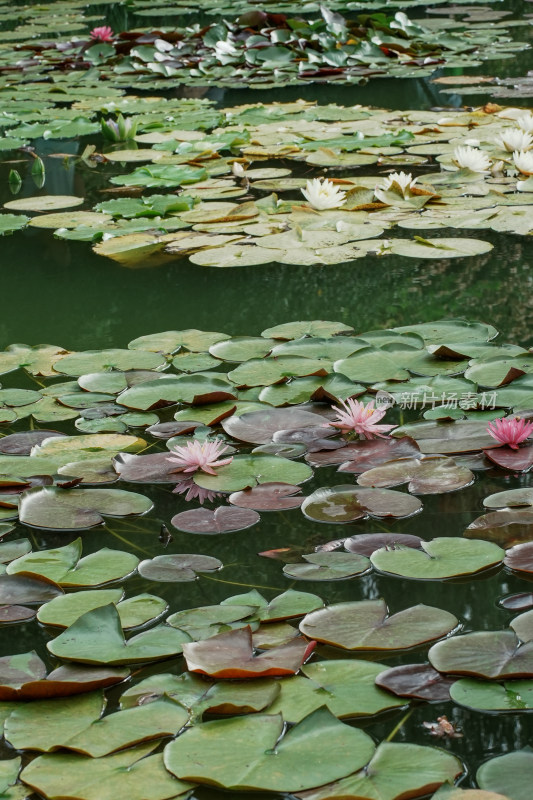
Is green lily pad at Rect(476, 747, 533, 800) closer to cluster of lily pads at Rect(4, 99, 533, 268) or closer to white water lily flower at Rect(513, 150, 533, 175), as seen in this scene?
cluster of lily pads at Rect(4, 99, 533, 268)

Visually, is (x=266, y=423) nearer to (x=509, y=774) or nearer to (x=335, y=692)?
(x=335, y=692)

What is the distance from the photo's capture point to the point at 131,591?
149 centimetres

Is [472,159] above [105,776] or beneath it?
above

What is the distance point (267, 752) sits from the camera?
43.3 inches

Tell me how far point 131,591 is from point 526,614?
59 cm

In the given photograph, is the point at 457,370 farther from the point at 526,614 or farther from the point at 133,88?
the point at 133,88

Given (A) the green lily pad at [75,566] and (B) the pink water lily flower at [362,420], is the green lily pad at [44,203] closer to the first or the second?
(B) the pink water lily flower at [362,420]

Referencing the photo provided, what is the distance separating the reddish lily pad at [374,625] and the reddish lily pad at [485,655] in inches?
1.5

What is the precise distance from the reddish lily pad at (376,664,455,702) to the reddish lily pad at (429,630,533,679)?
0.01m

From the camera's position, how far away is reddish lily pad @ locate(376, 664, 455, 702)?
3.93 ft

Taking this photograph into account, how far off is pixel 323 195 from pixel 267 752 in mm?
2561

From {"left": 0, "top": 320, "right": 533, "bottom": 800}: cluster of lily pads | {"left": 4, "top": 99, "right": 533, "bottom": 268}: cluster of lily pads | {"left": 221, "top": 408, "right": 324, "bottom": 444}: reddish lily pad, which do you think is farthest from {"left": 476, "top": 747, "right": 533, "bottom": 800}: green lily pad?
{"left": 4, "top": 99, "right": 533, "bottom": 268}: cluster of lily pads

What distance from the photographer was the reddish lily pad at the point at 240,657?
4.03 ft

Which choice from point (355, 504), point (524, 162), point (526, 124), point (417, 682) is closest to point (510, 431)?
point (355, 504)
